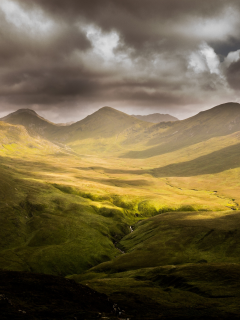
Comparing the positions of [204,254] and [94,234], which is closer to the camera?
[204,254]

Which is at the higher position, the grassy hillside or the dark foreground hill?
the dark foreground hill

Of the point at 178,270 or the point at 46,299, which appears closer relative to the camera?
the point at 46,299

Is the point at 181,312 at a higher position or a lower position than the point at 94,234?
higher

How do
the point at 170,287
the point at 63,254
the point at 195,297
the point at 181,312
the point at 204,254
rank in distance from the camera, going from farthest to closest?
1. the point at 63,254
2. the point at 204,254
3. the point at 170,287
4. the point at 195,297
5. the point at 181,312

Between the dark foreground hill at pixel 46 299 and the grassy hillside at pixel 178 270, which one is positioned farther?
the grassy hillside at pixel 178 270

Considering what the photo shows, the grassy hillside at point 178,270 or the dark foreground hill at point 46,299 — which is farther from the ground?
the dark foreground hill at point 46,299

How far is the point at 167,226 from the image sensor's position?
177 m

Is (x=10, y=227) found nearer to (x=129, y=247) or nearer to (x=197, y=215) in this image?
(x=129, y=247)

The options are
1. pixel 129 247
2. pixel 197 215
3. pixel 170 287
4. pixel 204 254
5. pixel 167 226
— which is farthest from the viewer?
pixel 197 215

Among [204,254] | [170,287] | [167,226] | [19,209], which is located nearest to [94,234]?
[167,226]

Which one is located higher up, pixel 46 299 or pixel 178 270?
pixel 46 299

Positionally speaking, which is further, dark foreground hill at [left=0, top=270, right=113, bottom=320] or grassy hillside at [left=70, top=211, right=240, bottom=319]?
grassy hillside at [left=70, top=211, right=240, bottom=319]

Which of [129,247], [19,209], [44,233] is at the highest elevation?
[19,209]

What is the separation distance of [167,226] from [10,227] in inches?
4276
